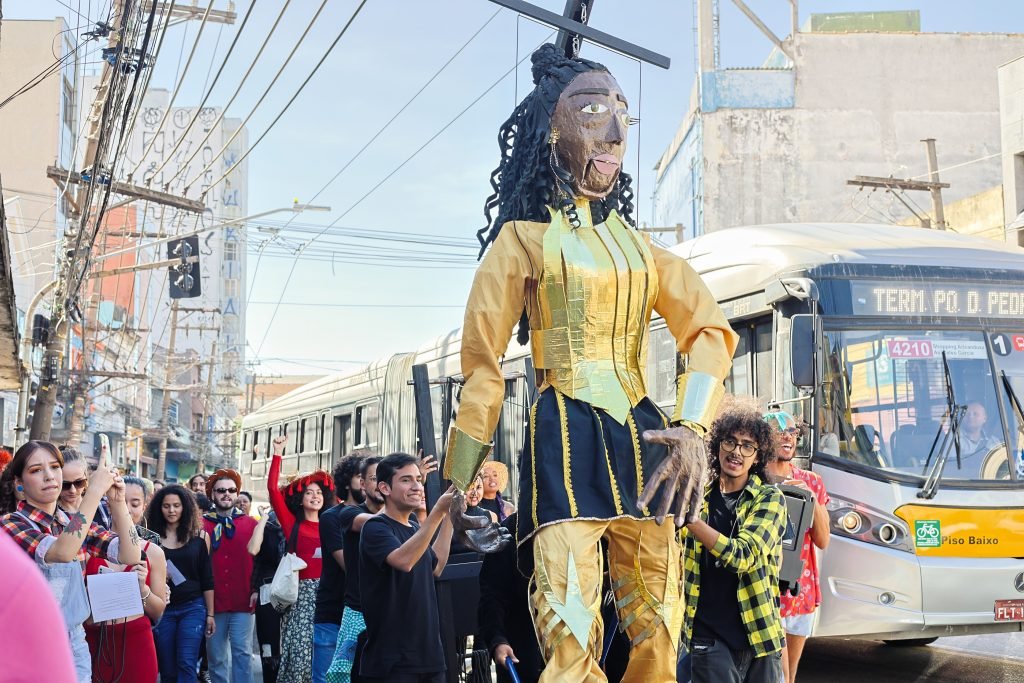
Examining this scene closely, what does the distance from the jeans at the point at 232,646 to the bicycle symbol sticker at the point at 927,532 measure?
187 inches

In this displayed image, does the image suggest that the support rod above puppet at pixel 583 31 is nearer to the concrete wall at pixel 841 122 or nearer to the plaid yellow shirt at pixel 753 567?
the plaid yellow shirt at pixel 753 567

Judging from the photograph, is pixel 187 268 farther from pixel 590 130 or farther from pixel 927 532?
pixel 590 130

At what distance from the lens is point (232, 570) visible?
8953mm

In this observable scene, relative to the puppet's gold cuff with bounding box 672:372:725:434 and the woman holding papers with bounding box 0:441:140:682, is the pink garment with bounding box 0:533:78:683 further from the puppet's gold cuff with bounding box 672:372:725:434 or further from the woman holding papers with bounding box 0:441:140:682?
the woman holding papers with bounding box 0:441:140:682

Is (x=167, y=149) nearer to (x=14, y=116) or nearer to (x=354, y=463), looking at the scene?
(x=14, y=116)

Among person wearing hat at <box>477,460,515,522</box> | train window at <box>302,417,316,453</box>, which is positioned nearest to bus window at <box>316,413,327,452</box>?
train window at <box>302,417,316,453</box>

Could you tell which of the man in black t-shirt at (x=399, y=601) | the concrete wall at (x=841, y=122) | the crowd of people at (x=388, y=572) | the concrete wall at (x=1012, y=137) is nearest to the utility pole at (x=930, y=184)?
the concrete wall at (x=1012, y=137)

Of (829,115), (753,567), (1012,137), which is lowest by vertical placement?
(753,567)

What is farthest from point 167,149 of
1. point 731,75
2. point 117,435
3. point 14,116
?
point 731,75

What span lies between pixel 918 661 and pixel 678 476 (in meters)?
7.48

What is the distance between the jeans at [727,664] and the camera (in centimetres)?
476

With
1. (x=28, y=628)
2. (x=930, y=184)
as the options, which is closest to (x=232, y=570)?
(x=28, y=628)

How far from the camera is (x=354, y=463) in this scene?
823 cm

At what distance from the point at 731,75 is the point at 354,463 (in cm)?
2782
